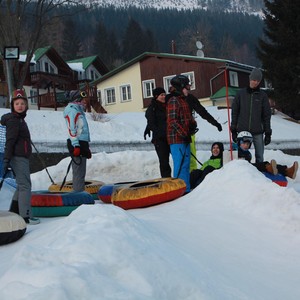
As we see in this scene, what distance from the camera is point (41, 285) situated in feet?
7.68

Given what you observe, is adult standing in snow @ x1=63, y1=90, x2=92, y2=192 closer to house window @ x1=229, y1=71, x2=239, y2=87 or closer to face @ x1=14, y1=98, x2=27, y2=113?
face @ x1=14, y1=98, x2=27, y2=113

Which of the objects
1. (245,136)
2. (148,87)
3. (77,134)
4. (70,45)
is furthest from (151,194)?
(70,45)

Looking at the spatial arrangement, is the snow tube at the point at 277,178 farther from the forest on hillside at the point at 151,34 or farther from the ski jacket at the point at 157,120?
the forest on hillside at the point at 151,34

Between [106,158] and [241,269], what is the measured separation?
780 cm

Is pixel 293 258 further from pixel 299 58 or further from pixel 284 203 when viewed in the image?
pixel 299 58

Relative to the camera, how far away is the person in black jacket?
768 centimetres

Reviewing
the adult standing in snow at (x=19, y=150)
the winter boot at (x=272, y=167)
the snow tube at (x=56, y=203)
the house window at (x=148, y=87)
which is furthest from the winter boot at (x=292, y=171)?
the house window at (x=148, y=87)

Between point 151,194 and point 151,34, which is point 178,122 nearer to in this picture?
point 151,194

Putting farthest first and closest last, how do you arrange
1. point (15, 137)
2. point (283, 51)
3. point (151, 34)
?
point (151, 34), point (283, 51), point (15, 137)

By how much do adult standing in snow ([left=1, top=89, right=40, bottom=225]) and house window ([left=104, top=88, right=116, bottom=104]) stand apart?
34603mm

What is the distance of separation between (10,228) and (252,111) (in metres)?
4.47

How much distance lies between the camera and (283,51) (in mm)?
30953

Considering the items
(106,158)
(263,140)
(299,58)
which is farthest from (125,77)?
(263,140)

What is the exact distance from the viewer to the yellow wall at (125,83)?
3875 cm
